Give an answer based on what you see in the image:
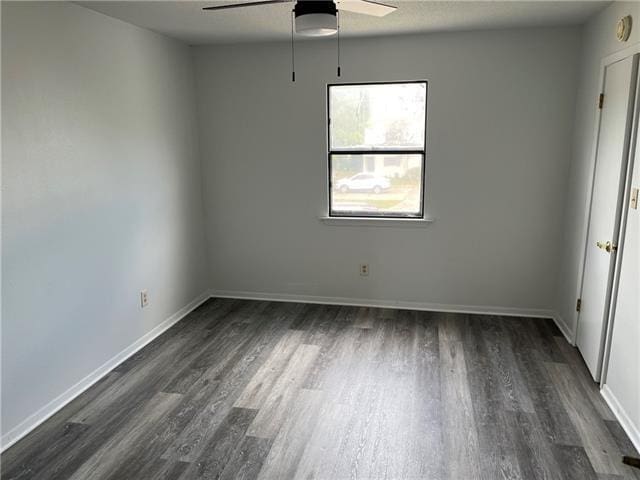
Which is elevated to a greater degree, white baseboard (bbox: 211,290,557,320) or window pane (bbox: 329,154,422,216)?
window pane (bbox: 329,154,422,216)

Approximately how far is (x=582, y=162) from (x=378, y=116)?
1647 millimetres

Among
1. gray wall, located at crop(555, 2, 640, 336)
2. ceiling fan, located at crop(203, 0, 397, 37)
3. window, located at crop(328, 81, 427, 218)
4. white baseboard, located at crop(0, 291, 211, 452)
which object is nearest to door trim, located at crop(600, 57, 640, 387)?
gray wall, located at crop(555, 2, 640, 336)

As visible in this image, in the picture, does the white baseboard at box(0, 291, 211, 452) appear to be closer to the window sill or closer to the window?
the window sill

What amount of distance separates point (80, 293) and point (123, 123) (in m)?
1.22

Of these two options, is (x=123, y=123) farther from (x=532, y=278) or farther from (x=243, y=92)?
(x=532, y=278)

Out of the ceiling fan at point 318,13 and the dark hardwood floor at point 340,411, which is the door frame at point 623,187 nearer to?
the dark hardwood floor at point 340,411

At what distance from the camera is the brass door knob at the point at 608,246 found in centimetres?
280

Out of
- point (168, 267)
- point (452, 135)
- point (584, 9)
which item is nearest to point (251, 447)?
point (168, 267)

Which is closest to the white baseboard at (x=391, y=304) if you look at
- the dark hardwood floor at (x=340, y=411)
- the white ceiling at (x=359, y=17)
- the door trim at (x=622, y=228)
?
the dark hardwood floor at (x=340, y=411)

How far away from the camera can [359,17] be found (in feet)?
10.7

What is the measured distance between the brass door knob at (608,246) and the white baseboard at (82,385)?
330cm

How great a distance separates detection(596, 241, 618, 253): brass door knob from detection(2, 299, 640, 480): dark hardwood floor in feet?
2.83

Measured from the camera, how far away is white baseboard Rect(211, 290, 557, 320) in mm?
4164

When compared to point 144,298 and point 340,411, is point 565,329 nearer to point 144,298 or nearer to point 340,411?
point 340,411
